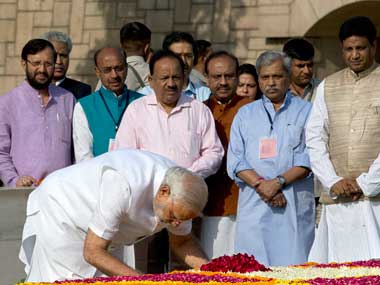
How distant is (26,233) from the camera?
22.7 feet

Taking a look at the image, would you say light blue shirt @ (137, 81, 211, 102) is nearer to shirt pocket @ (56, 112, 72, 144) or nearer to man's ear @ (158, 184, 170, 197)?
shirt pocket @ (56, 112, 72, 144)

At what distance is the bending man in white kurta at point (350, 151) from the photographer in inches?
322

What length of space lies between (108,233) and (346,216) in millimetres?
2473

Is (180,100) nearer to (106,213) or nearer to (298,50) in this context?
(298,50)

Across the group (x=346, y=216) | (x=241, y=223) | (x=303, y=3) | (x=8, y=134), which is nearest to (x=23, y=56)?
(x=8, y=134)

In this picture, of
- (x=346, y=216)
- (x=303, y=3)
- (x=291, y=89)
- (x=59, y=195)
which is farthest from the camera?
(x=303, y=3)

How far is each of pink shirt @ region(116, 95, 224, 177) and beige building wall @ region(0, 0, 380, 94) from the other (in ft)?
15.1

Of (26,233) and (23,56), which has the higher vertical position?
(23,56)

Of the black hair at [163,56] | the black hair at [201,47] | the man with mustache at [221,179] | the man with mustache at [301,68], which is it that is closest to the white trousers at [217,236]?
the man with mustache at [221,179]

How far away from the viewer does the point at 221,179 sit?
882 centimetres

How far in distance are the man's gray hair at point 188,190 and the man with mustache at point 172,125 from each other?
2301 mm

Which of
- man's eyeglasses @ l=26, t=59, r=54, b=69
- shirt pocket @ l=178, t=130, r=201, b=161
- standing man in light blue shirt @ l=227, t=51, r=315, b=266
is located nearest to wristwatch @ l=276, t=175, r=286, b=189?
standing man in light blue shirt @ l=227, t=51, r=315, b=266

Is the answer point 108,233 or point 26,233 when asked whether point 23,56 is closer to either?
point 26,233

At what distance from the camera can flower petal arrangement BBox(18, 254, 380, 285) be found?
561 centimetres
